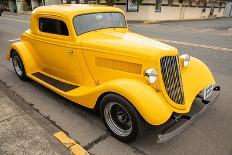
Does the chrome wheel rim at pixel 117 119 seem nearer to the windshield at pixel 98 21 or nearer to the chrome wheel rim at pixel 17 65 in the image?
the windshield at pixel 98 21

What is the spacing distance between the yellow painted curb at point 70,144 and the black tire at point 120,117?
0.55 meters

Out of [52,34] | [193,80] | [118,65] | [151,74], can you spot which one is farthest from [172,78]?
[52,34]

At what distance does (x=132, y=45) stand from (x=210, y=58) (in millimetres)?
5606

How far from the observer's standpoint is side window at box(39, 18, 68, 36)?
176 inches

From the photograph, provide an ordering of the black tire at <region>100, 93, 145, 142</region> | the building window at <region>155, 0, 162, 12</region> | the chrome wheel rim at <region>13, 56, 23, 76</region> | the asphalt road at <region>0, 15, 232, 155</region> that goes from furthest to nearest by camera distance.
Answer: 1. the building window at <region>155, 0, 162, 12</region>
2. the chrome wheel rim at <region>13, 56, 23, 76</region>
3. the asphalt road at <region>0, 15, 232, 155</region>
4. the black tire at <region>100, 93, 145, 142</region>

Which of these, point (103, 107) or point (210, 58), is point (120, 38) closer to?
point (103, 107)

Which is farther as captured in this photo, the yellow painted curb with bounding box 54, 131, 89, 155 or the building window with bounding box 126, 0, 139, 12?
the building window with bounding box 126, 0, 139, 12

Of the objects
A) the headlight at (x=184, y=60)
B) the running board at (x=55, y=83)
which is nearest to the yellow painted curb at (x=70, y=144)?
the running board at (x=55, y=83)

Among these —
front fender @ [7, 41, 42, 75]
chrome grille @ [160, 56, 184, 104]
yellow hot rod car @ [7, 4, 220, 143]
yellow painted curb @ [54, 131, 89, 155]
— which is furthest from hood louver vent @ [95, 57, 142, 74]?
front fender @ [7, 41, 42, 75]

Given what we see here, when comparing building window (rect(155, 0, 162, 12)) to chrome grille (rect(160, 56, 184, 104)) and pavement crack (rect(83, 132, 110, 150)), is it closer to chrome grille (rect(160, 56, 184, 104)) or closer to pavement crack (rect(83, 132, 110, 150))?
chrome grille (rect(160, 56, 184, 104))

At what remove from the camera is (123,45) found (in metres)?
3.74

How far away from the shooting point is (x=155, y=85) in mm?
3406

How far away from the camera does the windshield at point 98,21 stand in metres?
4.36

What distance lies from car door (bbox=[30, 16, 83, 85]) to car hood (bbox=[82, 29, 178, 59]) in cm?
31
